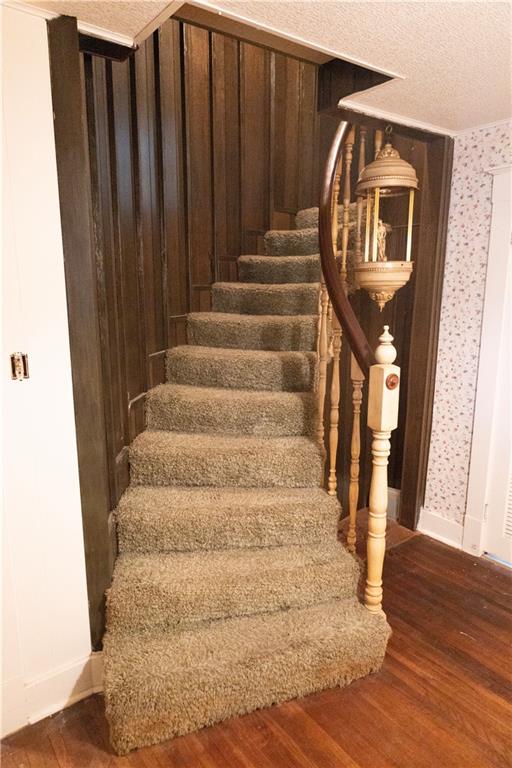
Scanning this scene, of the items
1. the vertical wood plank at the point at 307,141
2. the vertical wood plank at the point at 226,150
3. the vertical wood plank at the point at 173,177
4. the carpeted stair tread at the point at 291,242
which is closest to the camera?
the vertical wood plank at the point at 173,177

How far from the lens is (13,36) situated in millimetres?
1360

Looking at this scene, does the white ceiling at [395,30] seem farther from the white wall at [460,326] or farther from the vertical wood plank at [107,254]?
the white wall at [460,326]

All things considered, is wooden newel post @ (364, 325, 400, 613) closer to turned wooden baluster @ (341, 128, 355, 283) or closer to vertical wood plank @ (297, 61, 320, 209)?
turned wooden baluster @ (341, 128, 355, 283)

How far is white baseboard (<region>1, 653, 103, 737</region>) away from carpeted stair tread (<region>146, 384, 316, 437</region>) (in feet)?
3.44

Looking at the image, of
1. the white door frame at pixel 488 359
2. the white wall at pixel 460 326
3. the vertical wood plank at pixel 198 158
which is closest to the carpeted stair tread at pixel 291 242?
the vertical wood plank at pixel 198 158

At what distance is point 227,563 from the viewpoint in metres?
1.92

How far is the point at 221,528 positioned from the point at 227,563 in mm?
137

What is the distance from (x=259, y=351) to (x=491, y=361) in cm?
120

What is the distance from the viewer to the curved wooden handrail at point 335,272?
195 centimetres

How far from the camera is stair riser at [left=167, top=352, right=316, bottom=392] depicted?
258cm

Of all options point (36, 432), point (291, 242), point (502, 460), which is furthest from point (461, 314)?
point (36, 432)

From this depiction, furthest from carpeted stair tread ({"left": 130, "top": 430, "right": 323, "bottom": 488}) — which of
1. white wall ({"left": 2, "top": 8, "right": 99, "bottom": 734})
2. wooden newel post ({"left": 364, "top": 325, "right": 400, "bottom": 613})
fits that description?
white wall ({"left": 2, "top": 8, "right": 99, "bottom": 734})

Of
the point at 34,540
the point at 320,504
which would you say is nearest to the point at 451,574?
the point at 320,504

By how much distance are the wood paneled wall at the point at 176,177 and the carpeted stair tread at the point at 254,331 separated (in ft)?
0.39
